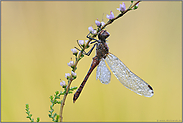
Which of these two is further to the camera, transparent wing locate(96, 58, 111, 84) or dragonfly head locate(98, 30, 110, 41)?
transparent wing locate(96, 58, 111, 84)

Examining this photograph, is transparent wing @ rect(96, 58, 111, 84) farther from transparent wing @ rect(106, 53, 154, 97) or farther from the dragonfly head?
the dragonfly head

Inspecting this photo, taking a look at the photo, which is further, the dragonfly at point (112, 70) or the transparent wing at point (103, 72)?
the transparent wing at point (103, 72)

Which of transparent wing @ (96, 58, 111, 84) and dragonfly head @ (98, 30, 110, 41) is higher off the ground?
dragonfly head @ (98, 30, 110, 41)

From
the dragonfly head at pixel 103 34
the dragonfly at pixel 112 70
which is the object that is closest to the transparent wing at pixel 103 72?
the dragonfly at pixel 112 70

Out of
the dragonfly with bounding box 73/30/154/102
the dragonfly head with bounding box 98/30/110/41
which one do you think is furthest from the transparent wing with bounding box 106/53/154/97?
the dragonfly head with bounding box 98/30/110/41

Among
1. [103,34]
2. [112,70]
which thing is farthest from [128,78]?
[103,34]

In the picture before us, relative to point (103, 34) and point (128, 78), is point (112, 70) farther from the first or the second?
point (103, 34)

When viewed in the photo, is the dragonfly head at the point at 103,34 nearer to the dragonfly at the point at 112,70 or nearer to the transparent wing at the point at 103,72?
the dragonfly at the point at 112,70

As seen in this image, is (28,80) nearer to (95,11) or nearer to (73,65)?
(73,65)
